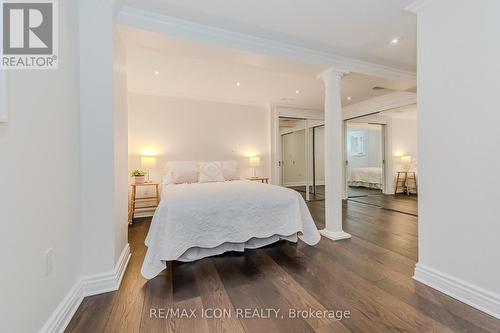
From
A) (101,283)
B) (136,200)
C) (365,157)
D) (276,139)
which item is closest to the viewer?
(101,283)

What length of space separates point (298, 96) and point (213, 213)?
328cm

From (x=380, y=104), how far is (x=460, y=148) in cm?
357

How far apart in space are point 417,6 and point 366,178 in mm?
4552

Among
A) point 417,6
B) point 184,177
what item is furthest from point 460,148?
point 184,177

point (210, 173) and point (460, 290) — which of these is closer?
point (460, 290)

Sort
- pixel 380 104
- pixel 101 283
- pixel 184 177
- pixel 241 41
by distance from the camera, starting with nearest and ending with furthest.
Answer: pixel 101 283
pixel 241 41
pixel 184 177
pixel 380 104

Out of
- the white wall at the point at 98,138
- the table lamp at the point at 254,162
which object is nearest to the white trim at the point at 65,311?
the white wall at the point at 98,138

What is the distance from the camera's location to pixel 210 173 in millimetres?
3691

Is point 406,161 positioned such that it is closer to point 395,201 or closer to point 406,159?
point 406,159

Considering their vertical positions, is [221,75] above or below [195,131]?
above

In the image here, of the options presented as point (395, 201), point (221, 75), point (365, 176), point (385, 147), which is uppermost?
point (221, 75)

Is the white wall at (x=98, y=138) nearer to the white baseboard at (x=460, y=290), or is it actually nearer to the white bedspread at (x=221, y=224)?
the white bedspread at (x=221, y=224)

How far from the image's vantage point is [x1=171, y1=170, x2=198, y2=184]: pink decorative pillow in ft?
11.7

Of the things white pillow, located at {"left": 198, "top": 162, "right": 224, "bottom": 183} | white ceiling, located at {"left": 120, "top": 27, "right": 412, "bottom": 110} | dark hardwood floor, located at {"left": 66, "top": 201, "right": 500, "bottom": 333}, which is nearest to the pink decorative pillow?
white pillow, located at {"left": 198, "top": 162, "right": 224, "bottom": 183}
